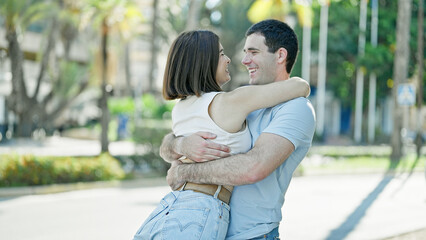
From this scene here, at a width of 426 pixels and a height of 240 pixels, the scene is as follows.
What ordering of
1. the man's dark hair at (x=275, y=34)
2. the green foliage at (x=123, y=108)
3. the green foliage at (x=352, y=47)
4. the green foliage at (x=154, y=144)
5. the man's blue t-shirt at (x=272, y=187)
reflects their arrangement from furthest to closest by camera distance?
the green foliage at (x=352, y=47), the green foliage at (x=123, y=108), the green foliage at (x=154, y=144), the man's dark hair at (x=275, y=34), the man's blue t-shirt at (x=272, y=187)

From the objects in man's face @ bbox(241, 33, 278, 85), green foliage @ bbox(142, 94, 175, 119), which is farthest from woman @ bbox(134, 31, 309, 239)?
green foliage @ bbox(142, 94, 175, 119)

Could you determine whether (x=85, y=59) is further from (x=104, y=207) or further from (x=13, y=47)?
(x=104, y=207)

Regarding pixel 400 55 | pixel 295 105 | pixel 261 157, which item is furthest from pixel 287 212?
pixel 400 55

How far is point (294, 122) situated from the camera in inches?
105

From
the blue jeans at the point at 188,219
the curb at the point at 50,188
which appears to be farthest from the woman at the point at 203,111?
the curb at the point at 50,188

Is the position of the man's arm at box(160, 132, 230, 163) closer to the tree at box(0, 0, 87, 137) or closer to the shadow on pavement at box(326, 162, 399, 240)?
the shadow on pavement at box(326, 162, 399, 240)

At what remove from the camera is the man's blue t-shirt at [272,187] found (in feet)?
8.74

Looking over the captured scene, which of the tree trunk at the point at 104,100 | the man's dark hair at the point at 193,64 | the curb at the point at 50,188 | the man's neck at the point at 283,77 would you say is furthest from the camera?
the tree trunk at the point at 104,100

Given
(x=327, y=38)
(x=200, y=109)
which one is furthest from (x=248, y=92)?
(x=327, y=38)

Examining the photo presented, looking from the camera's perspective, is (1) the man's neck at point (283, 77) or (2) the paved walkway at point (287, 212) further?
(2) the paved walkway at point (287, 212)

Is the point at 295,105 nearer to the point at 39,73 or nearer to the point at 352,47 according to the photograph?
the point at 39,73

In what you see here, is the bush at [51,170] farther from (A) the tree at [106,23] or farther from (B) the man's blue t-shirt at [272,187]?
(B) the man's blue t-shirt at [272,187]

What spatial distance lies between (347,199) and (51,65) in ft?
87.2

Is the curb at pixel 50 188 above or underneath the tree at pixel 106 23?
underneath
